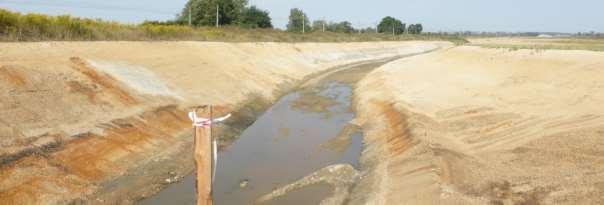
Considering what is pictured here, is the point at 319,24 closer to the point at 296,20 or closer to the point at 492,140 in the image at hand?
the point at 296,20

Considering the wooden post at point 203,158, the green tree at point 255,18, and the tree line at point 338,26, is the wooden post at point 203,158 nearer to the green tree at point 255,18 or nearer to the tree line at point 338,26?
the green tree at point 255,18

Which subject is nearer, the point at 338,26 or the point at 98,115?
the point at 98,115

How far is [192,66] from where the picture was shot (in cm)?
2622

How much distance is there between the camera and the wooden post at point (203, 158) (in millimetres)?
6695

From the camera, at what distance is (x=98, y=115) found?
46.3 feet

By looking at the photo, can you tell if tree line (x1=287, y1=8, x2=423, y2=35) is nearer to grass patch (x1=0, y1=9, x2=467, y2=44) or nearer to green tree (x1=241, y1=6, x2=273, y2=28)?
green tree (x1=241, y1=6, x2=273, y2=28)

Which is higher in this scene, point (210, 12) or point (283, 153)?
point (210, 12)

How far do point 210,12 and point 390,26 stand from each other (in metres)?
66.3

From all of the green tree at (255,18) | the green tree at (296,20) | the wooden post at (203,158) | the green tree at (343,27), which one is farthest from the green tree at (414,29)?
the wooden post at (203,158)

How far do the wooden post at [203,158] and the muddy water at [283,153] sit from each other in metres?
3.71

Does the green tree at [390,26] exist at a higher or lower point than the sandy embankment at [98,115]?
higher

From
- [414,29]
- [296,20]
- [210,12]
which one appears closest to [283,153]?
[210,12]

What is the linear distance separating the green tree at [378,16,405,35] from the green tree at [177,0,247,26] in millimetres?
59972

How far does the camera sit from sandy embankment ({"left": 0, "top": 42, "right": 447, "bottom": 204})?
10438 mm
